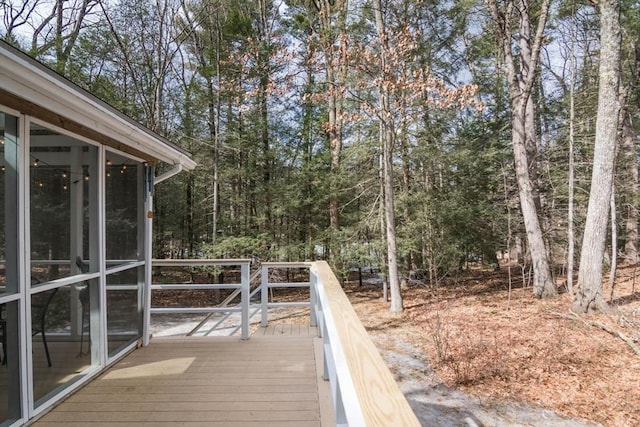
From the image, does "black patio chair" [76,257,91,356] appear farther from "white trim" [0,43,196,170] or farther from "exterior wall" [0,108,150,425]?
"white trim" [0,43,196,170]

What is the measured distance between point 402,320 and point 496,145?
630 cm

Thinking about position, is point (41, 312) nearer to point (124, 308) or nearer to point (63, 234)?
point (63, 234)

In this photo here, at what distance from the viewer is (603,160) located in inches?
273

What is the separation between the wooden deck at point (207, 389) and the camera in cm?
238

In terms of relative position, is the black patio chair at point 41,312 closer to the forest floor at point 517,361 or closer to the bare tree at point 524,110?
the forest floor at point 517,361

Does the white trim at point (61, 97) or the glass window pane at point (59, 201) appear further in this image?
the glass window pane at point (59, 201)

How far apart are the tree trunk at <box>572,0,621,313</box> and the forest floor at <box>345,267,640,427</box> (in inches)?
19.8

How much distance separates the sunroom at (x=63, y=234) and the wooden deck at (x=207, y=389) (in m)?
0.23

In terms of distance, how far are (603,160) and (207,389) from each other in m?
7.93

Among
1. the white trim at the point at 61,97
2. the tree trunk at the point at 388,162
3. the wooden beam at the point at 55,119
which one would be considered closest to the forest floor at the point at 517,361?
the tree trunk at the point at 388,162

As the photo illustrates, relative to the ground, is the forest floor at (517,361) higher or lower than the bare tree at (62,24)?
lower

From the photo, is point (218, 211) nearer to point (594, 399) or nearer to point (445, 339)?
point (445, 339)

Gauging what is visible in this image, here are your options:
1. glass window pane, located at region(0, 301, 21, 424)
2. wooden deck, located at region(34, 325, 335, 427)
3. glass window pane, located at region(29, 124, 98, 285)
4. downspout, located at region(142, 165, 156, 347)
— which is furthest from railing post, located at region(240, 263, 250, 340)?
glass window pane, located at region(0, 301, 21, 424)

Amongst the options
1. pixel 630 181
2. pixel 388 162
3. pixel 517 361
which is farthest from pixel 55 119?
pixel 630 181
